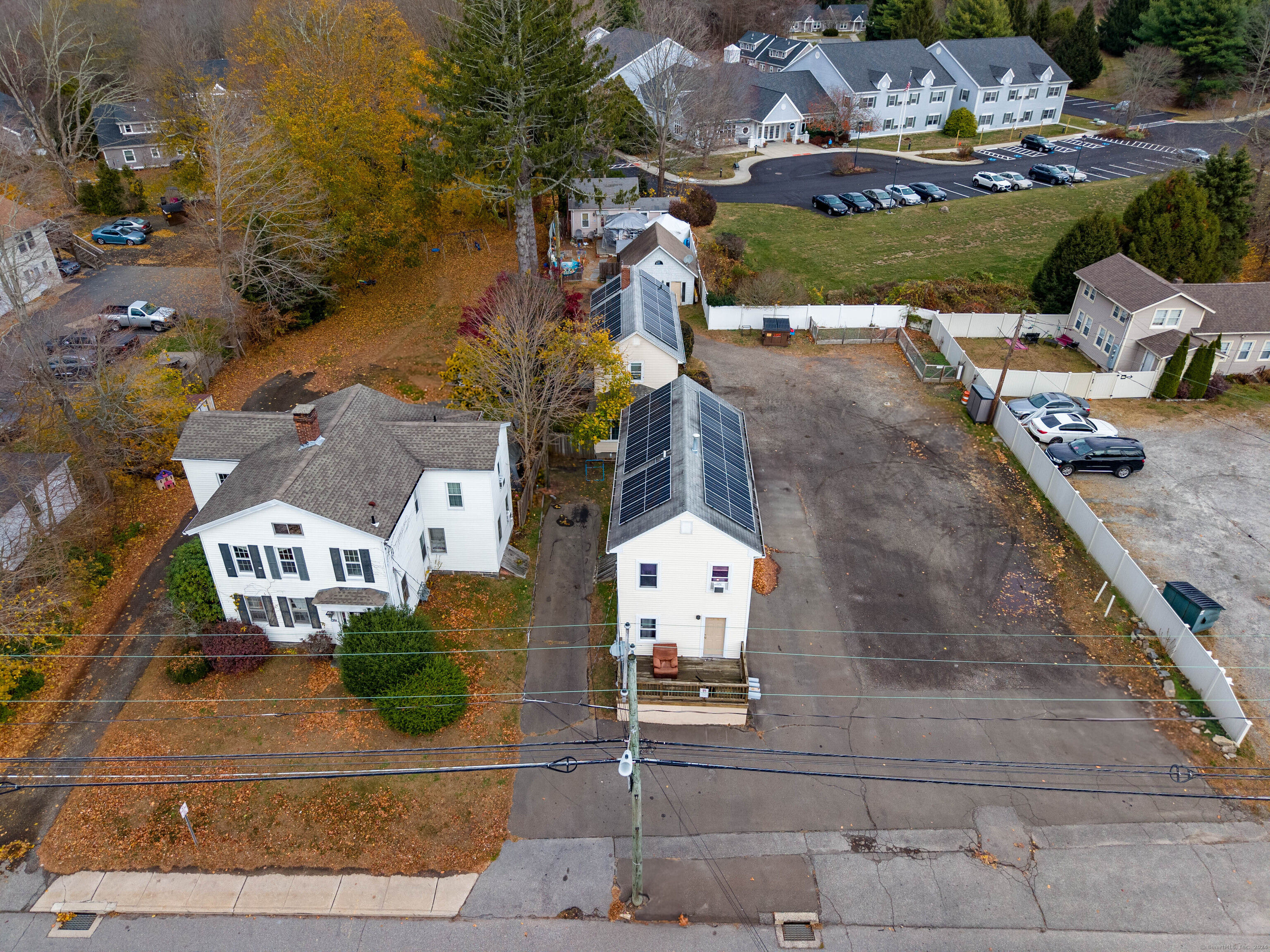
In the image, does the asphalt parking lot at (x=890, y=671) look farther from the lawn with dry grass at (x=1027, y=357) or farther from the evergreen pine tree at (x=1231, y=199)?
the evergreen pine tree at (x=1231, y=199)

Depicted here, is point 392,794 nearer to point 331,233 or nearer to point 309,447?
point 309,447

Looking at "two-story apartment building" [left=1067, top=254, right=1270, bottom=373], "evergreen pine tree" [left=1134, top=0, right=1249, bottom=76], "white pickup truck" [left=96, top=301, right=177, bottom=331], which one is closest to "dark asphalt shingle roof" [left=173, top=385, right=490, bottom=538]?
"white pickup truck" [left=96, top=301, right=177, bottom=331]

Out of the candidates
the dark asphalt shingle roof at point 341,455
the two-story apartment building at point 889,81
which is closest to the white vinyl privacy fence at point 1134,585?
the dark asphalt shingle roof at point 341,455

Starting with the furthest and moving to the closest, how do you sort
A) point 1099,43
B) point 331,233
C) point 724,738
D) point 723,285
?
1. point 1099,43
2. point 723,285
3. point 331,233
4. point 724,738

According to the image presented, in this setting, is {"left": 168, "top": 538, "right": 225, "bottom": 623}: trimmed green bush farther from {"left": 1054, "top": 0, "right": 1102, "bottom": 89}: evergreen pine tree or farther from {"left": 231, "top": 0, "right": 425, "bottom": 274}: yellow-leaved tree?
{"left": 1054, "top": 0, "right": 1102, "bottom": 89}: evergreen pine tree

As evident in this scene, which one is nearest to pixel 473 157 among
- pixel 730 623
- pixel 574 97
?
pixel 574 97
